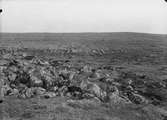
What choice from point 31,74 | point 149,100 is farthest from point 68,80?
point 149,100

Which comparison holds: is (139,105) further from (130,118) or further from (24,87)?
(24,87)

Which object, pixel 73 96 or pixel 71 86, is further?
pixel 71 86

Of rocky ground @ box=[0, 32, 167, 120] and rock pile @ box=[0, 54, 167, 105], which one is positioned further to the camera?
rock pile @ box=[0, 54, 167, 105]

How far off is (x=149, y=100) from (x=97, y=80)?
516 cm

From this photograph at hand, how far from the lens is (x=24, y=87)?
15680 mm

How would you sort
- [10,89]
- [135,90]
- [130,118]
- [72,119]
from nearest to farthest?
[72,119] < [130,118] < [10,89] < [135,90]

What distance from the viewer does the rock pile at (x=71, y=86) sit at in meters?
14.9

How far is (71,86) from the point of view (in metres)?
16.3

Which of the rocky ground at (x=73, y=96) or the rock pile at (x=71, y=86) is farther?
the rock pile at (x=71, y=86)

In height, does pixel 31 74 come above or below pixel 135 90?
above

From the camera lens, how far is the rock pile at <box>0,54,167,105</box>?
48.8 ft

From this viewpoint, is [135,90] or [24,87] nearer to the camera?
[24,87]

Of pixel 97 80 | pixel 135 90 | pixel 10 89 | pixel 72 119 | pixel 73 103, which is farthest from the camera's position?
pixel 97 80

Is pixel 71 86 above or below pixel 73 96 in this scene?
above
